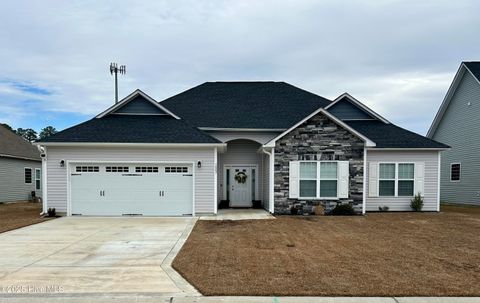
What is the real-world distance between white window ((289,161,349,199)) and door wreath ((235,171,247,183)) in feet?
13.3

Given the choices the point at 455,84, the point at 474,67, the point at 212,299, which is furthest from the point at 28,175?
the point at 474,67

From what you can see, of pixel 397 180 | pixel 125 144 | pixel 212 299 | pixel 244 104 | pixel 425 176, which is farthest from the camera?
pixel 244 104

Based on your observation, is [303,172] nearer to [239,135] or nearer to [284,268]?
[239,135]

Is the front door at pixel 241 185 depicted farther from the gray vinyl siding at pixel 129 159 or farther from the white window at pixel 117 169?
Result: the white window at pixel 117 169

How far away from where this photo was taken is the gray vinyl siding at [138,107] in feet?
57.3

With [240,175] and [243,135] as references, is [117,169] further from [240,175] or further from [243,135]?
[240,175]

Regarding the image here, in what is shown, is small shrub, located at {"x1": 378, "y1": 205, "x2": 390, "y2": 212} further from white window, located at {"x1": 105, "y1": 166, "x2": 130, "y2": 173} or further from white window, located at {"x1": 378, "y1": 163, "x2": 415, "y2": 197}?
white window, located at {"x1": 105, "y1": 166, "x2": 130, "y2": 173}

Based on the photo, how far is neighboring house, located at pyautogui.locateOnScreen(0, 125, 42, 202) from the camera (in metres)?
23.6

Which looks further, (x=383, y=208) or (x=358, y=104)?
(x=358, y=104)

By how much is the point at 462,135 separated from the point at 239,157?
1380 centimetres

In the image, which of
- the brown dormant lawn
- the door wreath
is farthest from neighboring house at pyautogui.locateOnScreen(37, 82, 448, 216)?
the door wreath

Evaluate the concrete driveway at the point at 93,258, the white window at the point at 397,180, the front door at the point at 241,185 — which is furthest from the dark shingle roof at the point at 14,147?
the white window at the point at 397,180

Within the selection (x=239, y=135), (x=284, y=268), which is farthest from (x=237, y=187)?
(x=284, y=268)

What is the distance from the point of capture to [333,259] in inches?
309
